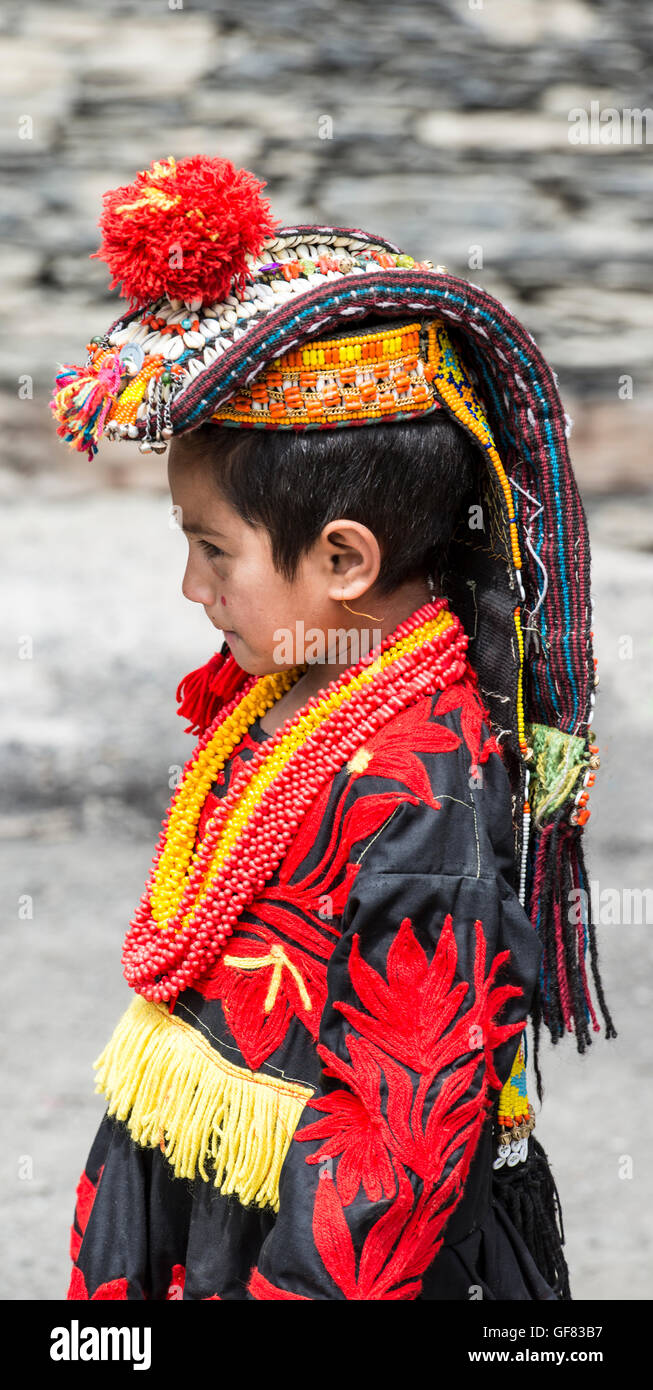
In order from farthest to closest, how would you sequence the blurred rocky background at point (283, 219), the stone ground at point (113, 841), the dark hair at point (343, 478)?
the blurred rocky background at point (283, 219) < the stone ground at point (113, 841) < the dark hair at point (343, 478)

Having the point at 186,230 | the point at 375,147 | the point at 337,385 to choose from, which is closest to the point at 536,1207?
the point at 337,385

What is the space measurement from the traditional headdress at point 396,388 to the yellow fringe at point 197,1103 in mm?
319

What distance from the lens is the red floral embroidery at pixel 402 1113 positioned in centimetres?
112

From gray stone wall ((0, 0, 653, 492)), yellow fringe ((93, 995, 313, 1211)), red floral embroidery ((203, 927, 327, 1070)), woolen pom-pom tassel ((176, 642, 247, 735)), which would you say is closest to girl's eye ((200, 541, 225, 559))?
woolen pom-pom tassel ((176, 642, 247, 735))

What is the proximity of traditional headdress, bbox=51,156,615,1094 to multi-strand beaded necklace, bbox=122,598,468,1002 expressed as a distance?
82 millimetres

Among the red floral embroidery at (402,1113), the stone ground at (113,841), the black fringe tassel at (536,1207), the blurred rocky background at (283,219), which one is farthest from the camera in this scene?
the blurred rocky background at (283,219)

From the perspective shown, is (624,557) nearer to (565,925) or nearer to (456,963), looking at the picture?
(565,925)

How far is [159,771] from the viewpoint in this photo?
3.92 meters

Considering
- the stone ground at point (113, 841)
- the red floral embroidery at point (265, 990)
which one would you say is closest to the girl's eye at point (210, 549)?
the red floral embroidery at point (265, 990)

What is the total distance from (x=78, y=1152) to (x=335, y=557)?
1805mm

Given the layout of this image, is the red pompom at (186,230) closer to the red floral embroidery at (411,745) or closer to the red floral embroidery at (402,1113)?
the red floral embroidery at (411,745)

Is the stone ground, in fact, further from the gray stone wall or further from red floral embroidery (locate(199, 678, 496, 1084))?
red floral embroidery (locate(199, 678, 496, 1084))

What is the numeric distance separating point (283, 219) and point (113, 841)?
1851 millimetres

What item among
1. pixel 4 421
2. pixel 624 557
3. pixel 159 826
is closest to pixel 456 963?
pixel 159 826
